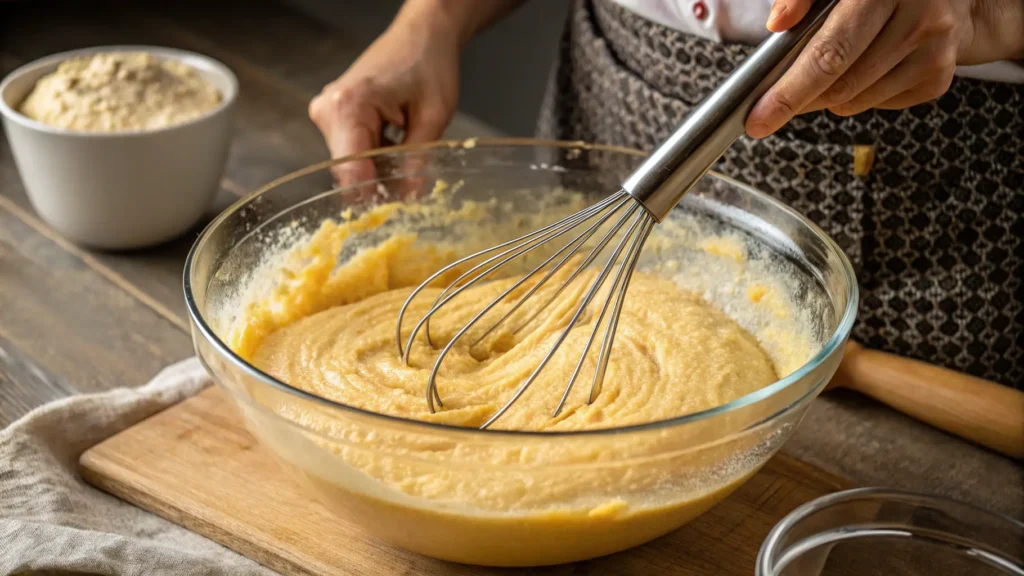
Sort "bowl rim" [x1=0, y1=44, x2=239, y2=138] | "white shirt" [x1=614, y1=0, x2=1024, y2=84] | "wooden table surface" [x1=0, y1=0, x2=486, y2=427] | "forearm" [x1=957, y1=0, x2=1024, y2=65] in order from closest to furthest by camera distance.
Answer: "forearm" [x1=957, y1=0, x2=1024, y2=65], "white shirt" [x1=614, y1=0, x2=1024, y2=84], "wooden table surface" [x1=0, y1=0, x2=486, y2=427], "bowl rim" [x1=0, y1=44, x2=239, y2=138]

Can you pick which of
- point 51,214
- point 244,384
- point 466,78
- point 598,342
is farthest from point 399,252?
point 466,78

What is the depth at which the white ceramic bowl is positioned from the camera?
50.9 inches

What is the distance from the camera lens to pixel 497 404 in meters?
0.85

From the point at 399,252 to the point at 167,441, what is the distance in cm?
32

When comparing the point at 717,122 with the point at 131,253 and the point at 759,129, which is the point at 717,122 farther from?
the point at 131,253

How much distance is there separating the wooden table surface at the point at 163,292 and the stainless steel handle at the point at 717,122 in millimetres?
415

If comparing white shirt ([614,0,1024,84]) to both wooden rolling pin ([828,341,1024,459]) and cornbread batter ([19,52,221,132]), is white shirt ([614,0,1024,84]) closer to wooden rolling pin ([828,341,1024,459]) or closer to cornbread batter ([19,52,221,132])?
wooden rolling pin ([828,341,1024,459])

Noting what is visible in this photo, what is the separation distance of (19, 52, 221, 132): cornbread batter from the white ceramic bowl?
1.1 inches

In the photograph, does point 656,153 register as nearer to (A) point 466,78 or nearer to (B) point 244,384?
(B) point 244,384

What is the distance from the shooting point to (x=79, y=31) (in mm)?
2066

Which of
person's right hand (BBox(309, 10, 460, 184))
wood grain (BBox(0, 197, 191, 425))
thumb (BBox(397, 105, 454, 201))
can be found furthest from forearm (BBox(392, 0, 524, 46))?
wood grain (BBox(0, 197, 191, 425))

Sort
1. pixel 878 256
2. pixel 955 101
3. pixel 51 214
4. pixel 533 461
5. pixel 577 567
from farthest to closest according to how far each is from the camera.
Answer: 1. pixel 51 214
2. pixel 878 256
3. pixel 955 101
4. pixel 577 567
5. pixel 533 461

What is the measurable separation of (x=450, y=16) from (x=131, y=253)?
0.55m

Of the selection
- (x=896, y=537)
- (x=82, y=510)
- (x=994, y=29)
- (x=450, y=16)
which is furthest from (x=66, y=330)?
(x=994, y=29)
